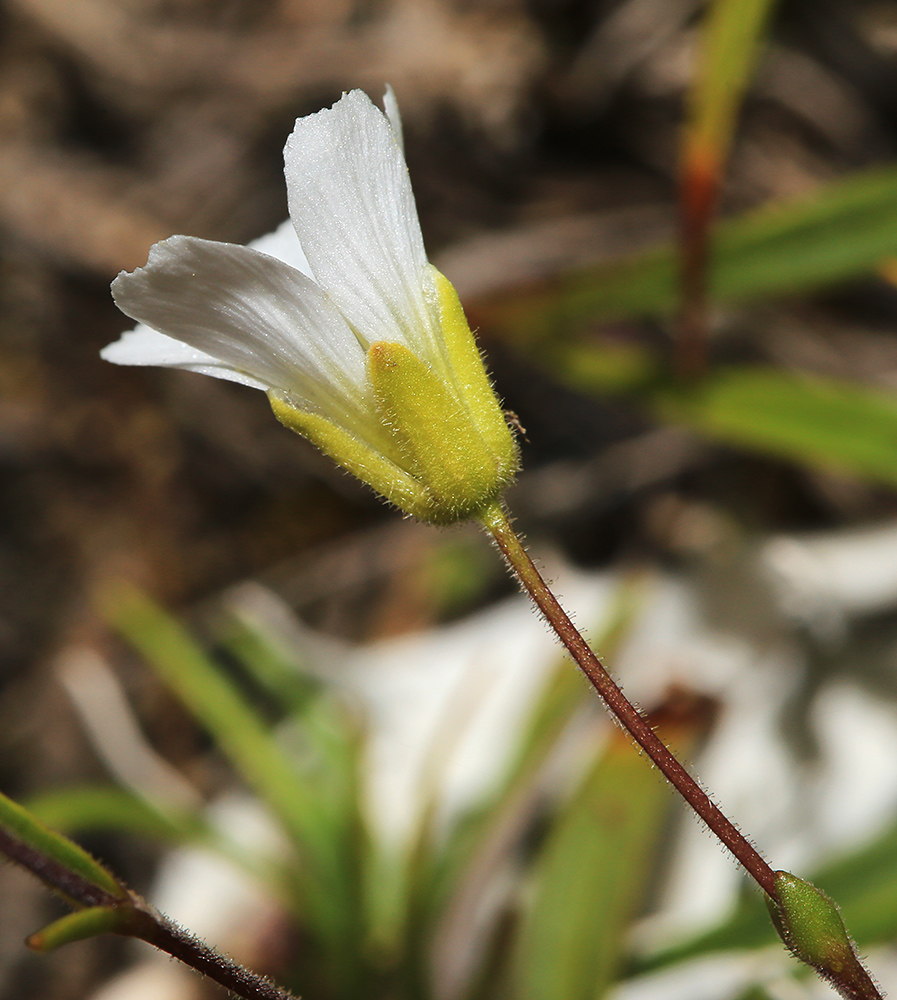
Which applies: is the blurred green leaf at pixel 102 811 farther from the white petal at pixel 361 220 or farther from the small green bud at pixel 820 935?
the small green bud at pixel 820 935

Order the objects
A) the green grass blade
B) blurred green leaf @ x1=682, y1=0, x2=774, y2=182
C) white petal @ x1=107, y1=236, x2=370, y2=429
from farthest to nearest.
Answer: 1. blurred green leaf @ x1=682, y1=0, x2=774, y2=182
2. the green grass blade
3. white petal @ x1=107, y1=236, x2=370, y2=429

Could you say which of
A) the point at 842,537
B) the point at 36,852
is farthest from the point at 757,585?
the point at 36,852

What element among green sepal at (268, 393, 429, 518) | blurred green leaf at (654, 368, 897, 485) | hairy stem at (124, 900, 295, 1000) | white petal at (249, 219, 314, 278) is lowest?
hairy stem at (124, 900, 295, 1000)

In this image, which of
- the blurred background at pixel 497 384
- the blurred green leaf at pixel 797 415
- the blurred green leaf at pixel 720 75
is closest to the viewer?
the blurred green leaf at pixel 720 75

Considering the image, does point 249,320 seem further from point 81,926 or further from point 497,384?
point 497,384

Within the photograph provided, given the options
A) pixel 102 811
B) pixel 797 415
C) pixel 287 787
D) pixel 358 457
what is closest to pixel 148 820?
pixel 102 811

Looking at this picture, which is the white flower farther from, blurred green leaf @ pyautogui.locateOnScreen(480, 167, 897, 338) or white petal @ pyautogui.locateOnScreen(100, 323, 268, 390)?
blurred green leaf @ pyautogui.locateOnScreen(480, 167, 897, 338)

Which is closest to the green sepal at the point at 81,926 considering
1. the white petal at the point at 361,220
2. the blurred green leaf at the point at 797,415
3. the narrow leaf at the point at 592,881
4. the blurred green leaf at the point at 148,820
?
the white petal at the point at 361,220

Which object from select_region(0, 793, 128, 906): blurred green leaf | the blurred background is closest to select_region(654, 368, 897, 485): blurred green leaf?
the blurred background
